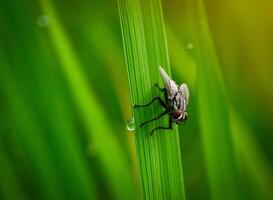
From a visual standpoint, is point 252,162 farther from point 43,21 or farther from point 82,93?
point 43,21

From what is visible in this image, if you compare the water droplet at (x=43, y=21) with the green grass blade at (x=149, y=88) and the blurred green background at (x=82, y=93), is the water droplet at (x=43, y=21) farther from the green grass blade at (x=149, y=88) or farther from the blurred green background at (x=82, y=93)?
the green grass blade at (x=149, y=88)

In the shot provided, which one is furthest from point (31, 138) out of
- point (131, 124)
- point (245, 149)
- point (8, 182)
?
point (245, 149)

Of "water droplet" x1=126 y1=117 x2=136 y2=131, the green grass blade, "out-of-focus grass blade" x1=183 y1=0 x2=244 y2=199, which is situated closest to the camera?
the green grass blade

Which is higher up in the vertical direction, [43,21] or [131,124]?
[43,21]

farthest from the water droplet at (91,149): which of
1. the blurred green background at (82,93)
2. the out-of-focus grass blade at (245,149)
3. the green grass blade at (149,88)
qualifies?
the out-of-focus grass blade at (245,149)

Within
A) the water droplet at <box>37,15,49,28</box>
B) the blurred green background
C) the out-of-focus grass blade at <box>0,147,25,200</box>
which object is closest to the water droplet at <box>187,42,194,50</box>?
the blurred green background

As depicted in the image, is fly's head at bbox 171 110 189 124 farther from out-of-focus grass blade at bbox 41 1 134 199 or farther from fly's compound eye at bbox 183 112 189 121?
out-of-focus grass blade at bbox 41 1 134 199
